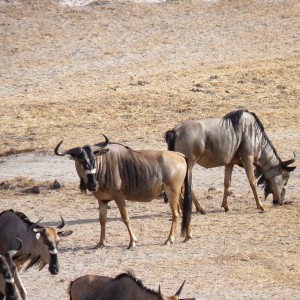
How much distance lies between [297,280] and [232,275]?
0.84 metres

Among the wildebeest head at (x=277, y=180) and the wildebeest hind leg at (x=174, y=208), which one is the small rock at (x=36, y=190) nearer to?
the wildebeest head at (x=277, y=180)

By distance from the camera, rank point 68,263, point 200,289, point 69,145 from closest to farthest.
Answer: point 200,289 < point 68,263 < point 69,145

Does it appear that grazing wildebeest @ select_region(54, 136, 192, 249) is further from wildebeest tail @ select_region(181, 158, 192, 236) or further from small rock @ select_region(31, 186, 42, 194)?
small rock @ select_region(31, 186, 42, 194)

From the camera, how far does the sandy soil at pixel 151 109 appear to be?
15469 millimetres

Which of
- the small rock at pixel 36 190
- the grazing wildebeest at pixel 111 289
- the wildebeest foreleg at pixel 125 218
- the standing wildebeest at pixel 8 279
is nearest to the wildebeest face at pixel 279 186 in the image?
the wildebeest foreleg at pixel 125 218

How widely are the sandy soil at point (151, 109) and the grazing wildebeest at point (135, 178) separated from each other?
1.49 feet

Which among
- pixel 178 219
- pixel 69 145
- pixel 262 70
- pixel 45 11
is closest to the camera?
pixel 178 219

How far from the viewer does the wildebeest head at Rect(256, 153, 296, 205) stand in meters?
19.2

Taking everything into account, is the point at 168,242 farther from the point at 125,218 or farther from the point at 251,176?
the point at 251,176

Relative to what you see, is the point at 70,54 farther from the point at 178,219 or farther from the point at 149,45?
the point at 178,219

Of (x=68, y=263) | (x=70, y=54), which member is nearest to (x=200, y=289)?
(x=68, y=263)

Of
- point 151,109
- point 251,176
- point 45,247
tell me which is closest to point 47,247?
point 45,247

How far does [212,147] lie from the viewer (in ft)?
60.9

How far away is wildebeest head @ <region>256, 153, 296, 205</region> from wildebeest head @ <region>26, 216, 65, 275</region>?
5.96 metres
